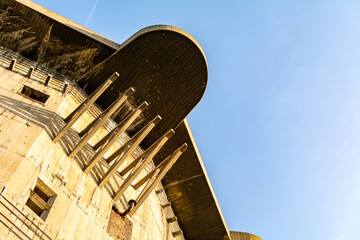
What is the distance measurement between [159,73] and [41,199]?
248 inches

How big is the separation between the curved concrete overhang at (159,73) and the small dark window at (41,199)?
5.41 m

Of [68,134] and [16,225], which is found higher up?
[68,134]

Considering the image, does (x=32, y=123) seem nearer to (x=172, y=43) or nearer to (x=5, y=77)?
(x=5, y=77)

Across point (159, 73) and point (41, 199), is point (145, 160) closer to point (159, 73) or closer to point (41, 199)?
point (159, 73)

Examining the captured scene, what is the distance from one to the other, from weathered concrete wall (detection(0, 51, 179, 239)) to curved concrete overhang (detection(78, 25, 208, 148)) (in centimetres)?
180

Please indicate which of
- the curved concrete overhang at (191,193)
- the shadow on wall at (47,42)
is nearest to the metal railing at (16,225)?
the shadow on wall at (47,42)

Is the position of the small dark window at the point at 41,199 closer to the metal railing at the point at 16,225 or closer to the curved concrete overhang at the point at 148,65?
the metal railing at the point at 16,225

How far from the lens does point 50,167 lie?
335 inches

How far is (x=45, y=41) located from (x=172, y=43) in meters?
4.69

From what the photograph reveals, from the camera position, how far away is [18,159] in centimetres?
771

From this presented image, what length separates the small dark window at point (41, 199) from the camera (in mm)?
7777

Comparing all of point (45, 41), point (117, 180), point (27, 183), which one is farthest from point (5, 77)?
point (117, 180)

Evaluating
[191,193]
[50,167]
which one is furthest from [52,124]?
[191,193]

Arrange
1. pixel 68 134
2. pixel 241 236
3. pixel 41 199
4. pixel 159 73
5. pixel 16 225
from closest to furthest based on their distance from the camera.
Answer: pixel 16 225, pixel 41 199, pixel 68 134, pixel 159 73, pixel 241 236
